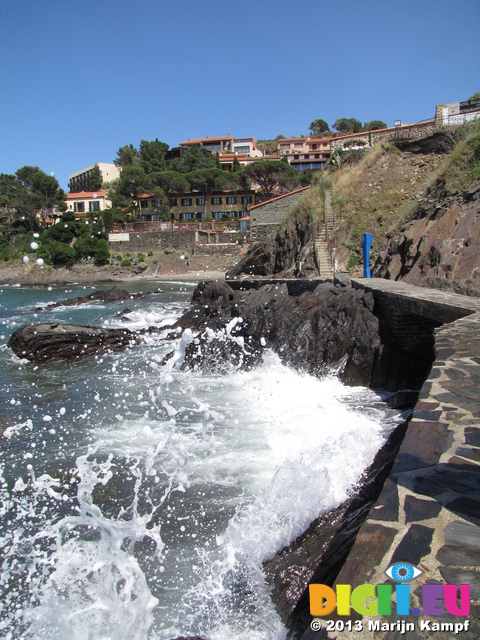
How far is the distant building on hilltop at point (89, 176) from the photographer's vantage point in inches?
2960

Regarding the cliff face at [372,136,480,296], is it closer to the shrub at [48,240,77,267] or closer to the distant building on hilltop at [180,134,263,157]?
the shrub at [48,240,77,267]

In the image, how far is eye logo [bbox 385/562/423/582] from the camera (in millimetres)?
1881

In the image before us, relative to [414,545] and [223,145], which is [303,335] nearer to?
[414,545]

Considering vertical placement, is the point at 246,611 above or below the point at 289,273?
below

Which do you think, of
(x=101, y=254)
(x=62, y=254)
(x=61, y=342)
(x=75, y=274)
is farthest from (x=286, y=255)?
(x=62, y=254)

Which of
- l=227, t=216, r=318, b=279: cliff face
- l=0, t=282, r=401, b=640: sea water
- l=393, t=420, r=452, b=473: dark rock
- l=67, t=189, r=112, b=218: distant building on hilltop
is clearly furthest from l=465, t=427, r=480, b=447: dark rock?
l=67, t=189, r=112, b=218: distant building on hilltop

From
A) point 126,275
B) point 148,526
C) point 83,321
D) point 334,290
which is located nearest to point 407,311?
point 334,290

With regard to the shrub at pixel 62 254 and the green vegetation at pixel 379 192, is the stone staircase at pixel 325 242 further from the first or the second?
the shrub at pixel 62 254

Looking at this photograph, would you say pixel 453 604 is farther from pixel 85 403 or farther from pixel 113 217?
pixel 113 217

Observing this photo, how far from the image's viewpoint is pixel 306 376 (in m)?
9.28

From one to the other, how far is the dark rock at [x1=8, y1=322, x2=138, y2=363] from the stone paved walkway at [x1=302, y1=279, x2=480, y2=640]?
10979mm

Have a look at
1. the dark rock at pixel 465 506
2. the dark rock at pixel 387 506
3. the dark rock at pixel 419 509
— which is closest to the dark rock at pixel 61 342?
the dark rock at pixel 387 506

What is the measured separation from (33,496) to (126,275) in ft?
145

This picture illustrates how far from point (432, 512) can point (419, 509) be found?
6cm
